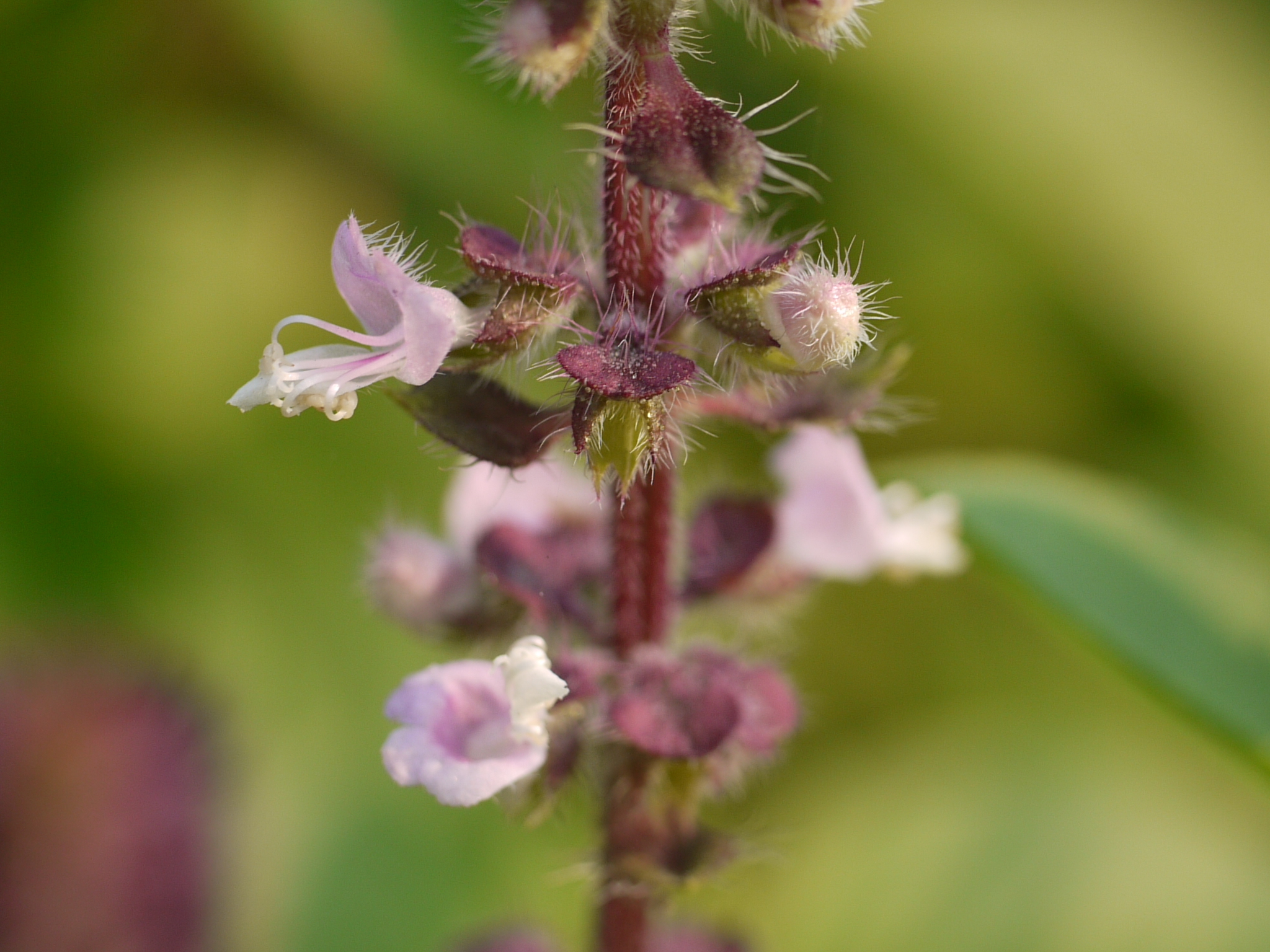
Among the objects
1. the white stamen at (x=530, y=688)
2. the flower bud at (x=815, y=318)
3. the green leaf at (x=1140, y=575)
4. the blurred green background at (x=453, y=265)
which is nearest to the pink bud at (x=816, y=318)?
A: the flower bud at (x=815, y=318)

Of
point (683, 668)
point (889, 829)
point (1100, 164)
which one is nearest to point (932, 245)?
point (1100, 164)

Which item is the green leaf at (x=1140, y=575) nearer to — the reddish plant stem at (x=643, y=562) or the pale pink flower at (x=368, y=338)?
the reddish plant stem at (x=643, y=562)

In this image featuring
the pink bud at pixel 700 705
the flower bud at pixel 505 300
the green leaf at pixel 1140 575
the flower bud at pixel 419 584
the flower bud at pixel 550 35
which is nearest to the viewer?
the flower bud at pixel 550 35

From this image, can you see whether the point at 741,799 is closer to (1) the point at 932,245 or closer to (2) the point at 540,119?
(1) the point at 932,245

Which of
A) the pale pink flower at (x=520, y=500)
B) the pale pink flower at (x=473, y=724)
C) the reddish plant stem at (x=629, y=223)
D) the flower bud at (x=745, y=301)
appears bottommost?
the pale pink flower at (x=473, y=724)

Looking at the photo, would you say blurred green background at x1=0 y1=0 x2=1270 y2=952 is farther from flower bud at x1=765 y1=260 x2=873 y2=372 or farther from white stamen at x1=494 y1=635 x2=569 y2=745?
flower bud at x1=765 y1=260 x2=873 y2=372

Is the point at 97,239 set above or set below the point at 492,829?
above

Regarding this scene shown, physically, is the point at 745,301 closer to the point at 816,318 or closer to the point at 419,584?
the point at 816,318
